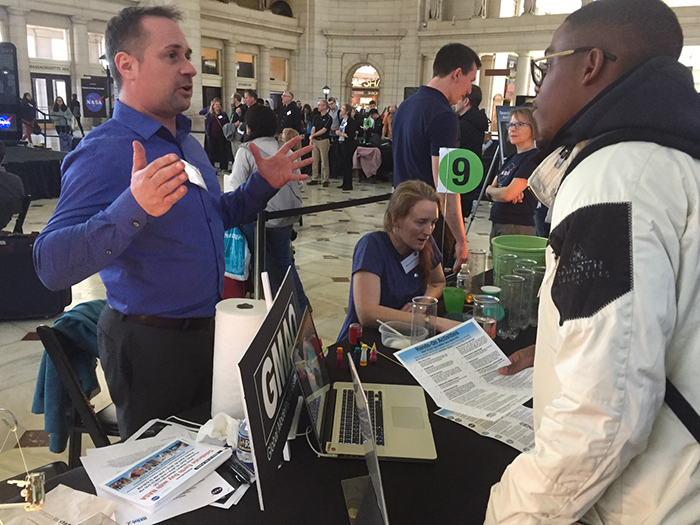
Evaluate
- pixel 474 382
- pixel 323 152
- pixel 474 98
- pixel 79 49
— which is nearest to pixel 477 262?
pixel 474 382

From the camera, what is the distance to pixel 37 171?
8.45 meters

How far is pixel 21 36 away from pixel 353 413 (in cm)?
1994

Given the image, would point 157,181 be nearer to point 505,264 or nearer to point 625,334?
point 625,334

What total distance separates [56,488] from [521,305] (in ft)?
5.10

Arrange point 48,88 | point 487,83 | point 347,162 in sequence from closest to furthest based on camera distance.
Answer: point 347,162 → point 48,88 → point 487,83

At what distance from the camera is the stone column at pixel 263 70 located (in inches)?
963

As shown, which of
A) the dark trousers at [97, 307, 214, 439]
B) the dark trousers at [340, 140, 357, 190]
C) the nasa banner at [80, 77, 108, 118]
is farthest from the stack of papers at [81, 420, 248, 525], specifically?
the nasa banner at [80, 77, 108, 118]

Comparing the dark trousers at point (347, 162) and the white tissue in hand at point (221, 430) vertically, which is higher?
the dark trousers at point (347, 162)

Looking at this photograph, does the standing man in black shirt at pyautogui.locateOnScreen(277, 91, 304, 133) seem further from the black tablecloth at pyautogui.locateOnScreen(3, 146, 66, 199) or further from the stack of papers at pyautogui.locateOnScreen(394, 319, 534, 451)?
the stack of papers at pyautogui.locateOnScreen(394, 319, 534, 451)

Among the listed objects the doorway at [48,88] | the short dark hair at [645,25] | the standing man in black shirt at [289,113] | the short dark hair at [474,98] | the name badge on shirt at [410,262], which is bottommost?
the name badge on shirt at [410,262]

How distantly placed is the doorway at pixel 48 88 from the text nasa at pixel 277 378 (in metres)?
19.7

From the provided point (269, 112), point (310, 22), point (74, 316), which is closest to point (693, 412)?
point (74, 316)

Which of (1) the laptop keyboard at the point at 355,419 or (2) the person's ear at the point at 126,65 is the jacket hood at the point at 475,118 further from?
(1) the laptop keyboard at the point at 355,419

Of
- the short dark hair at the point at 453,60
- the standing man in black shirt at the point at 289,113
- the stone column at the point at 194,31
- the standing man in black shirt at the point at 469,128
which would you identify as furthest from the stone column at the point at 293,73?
the short dark hair at the point at 453,60
